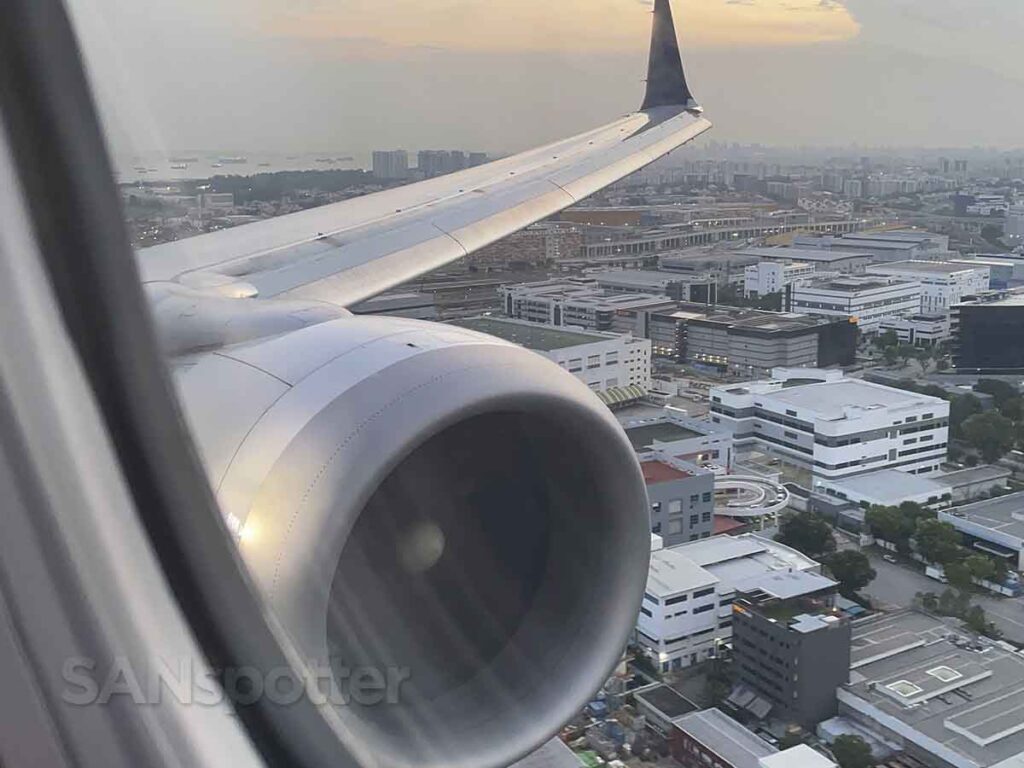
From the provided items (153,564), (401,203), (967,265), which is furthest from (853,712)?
(967,265)

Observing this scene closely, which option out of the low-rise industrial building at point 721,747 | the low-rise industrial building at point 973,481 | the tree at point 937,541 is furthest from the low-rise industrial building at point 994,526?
the low-rise industrial building at point 721,747

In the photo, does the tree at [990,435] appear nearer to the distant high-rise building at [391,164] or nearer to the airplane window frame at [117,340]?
the distant high-rise building at [391,164]

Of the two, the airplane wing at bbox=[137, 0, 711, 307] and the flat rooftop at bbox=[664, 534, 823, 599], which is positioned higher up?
the airplane wing at bbox=[137, 0, 711, 307]

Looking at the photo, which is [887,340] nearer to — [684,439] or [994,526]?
[684,439]

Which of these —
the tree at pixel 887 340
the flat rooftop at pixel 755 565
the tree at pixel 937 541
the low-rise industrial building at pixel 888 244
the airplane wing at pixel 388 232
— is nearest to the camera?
the airplane wing at pixel 388 232

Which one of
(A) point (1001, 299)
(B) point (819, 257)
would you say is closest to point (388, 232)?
(A) point (1001, 299)

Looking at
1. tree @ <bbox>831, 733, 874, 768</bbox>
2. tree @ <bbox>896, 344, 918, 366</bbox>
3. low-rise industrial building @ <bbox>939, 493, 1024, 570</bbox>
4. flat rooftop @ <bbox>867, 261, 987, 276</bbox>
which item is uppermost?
flat rooftop @ <bbox>867, 261, 987, 276</bbox>

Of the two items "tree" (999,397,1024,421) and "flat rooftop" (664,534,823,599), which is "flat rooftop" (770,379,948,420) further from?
"flat rooftop" (664,534,823,599)

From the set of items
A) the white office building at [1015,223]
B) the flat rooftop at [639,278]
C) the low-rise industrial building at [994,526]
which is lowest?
the low-rise industrial building at [994,526]

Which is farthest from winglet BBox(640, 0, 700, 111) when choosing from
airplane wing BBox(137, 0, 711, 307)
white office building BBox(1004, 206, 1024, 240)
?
white office building BBox(1004, 206, 1024, 240)
